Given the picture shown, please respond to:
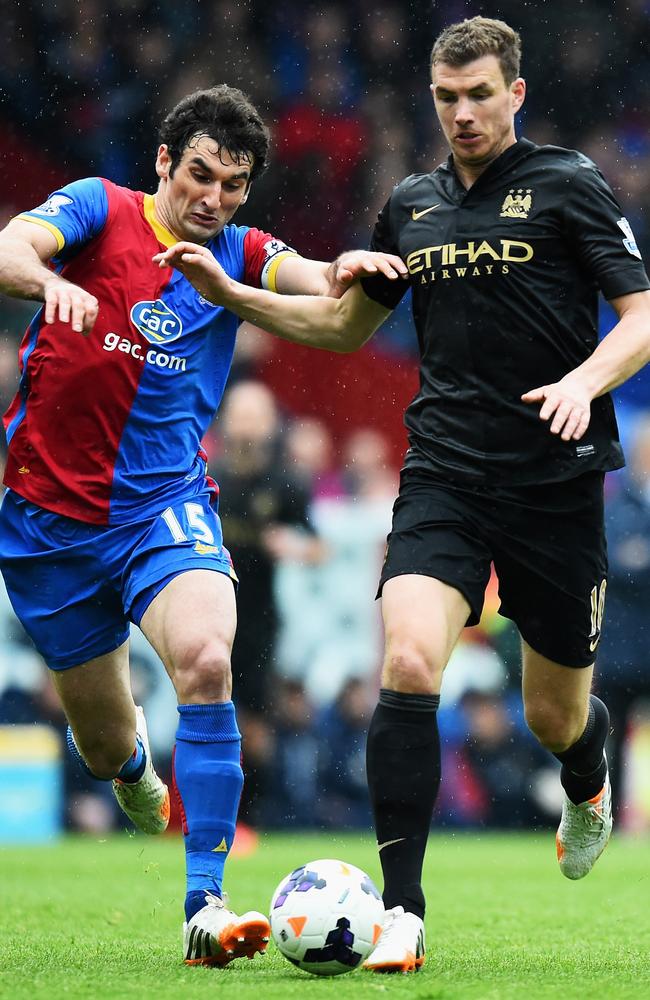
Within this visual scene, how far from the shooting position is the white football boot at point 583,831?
5.97m

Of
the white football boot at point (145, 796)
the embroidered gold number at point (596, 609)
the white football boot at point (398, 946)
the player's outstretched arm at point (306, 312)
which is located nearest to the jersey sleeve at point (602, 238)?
the player's outstretched arm at point (306, 312)

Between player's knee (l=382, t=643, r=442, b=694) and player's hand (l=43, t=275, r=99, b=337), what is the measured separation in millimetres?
1250

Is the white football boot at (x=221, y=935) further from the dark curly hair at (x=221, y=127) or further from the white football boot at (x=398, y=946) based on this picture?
the dark curly hair at (x=221, y=127)

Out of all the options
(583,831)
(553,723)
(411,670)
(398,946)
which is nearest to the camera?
(398,946)

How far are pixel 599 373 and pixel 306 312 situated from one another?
1162 millimetres

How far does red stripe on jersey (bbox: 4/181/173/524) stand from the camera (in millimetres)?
5133

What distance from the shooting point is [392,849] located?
14.8 ft

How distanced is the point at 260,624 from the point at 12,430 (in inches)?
208

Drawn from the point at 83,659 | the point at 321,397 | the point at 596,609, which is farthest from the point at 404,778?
the point at 321,397

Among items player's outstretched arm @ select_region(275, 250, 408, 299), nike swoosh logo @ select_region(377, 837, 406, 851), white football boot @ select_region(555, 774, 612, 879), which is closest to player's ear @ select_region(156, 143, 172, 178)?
player's outstretched arm @ select_region(275, 250, 408, 299)

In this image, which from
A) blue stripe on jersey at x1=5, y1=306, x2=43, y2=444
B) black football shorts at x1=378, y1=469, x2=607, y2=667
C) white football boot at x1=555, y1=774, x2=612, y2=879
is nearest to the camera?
black football shorts at x1=378, y1=469, x2=607, y2=667

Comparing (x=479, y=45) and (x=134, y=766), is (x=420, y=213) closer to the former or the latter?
(x=479, y=45)

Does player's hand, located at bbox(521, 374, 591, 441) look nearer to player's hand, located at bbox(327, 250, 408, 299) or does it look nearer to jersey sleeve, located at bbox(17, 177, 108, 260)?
player's hand, located at bbox(327, 250, 408, 299)

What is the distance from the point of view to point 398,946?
4234mm
